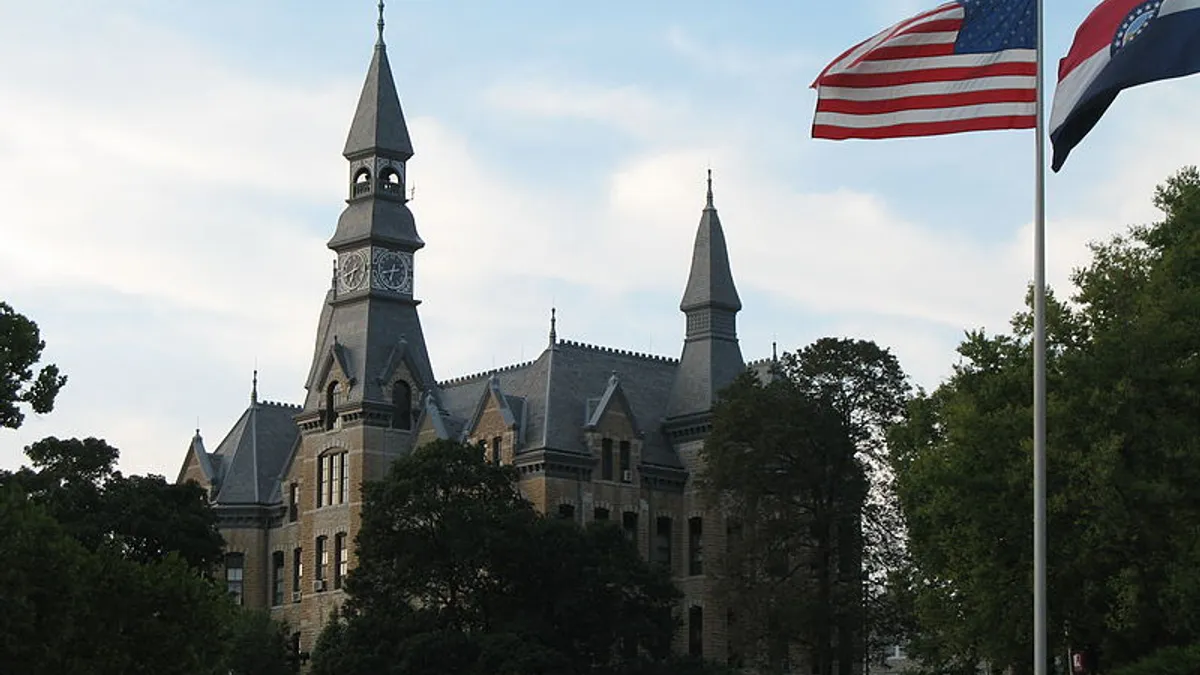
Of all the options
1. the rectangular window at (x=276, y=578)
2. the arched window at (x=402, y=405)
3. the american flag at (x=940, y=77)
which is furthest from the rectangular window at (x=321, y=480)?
the american flag at (x=940, y=77)

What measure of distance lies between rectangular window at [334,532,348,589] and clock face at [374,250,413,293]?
10927 millimetres

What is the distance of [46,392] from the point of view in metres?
51.2

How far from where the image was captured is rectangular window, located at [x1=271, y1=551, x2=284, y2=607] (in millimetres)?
103938

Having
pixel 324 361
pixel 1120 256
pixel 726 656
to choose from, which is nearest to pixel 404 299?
pixel 324 361

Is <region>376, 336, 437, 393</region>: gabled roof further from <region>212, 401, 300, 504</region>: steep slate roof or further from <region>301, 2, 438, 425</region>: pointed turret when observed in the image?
<region>212, 401, 300, 504</region>: steep slate roof

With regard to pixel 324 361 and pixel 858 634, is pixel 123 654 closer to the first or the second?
pixel 858 634

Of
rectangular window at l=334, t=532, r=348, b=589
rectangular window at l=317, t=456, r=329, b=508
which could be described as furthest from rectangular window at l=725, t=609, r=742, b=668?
rectangular window at l=317, t=456, r=329, b=508

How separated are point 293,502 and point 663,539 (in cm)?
1765

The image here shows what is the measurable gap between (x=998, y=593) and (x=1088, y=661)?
10.1m

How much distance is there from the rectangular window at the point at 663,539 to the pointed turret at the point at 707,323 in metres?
4.68

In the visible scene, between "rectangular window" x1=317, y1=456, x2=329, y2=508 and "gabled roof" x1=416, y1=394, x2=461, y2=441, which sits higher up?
"gabled roof" x1=416, y1=394, x2=461, y2=441

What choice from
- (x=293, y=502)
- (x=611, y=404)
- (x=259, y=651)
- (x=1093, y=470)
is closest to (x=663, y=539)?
(x=611, y=404)

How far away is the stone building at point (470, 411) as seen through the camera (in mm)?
95125

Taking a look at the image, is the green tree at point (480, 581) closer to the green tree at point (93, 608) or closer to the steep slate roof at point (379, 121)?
the green tree at point (93, 608)
